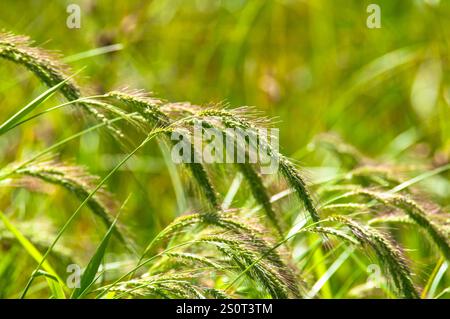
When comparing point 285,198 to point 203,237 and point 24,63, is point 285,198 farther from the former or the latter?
point 24,63

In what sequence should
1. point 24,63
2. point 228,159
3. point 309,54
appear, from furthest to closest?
point 309,54 < point 228,159 < point 24,63

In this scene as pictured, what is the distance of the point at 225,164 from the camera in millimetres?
2594

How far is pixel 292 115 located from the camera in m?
5.23

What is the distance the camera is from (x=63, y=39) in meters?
5.39

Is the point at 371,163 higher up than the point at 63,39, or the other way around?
the point at 63,39

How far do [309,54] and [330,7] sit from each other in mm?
538

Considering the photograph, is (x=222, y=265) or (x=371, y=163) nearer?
(x=222, y=265)

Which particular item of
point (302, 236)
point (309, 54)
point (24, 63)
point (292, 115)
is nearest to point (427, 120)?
point (292, 115)

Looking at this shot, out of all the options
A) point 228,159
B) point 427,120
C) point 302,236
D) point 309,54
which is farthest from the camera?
point 309,54

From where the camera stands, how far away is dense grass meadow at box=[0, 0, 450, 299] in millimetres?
2277

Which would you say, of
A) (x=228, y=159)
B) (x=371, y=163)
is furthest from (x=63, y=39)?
(x=228, y=159)

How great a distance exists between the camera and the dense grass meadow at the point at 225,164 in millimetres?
2277
